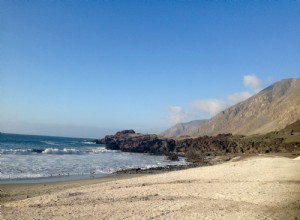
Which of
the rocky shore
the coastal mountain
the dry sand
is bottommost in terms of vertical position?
the dry sand

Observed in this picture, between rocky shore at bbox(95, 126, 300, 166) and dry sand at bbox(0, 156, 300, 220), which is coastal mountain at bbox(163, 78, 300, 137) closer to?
rocky shore at bbox(95, 126, 300, 166)

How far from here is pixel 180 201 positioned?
15.0 m

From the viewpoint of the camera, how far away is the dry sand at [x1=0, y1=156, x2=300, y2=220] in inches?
513

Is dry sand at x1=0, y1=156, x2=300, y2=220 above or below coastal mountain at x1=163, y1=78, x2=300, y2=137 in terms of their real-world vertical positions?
below

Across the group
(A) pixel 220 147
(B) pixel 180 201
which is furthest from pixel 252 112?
(B) pixel 180 201

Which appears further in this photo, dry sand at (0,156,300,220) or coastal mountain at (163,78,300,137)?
coastal mountain at (163,78,300,137)

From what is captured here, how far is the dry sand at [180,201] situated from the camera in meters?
13.0

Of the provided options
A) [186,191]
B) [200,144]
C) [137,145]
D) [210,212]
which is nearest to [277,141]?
[200,144]

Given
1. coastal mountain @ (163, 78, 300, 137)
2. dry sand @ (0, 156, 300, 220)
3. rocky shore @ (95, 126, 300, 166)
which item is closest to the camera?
dry sand @ (0, 156, 300, 220)

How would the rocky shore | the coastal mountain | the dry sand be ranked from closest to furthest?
the dry sand → the rocky shore → the coastal mountain

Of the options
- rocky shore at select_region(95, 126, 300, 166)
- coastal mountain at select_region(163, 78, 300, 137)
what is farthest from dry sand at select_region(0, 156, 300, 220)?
coastal mountain at select_region(163, 78, 300, 137)

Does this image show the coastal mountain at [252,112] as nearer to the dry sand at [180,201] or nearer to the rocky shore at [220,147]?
the rocky shore at [220,147]

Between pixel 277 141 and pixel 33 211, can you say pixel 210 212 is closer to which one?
pixel 33 211

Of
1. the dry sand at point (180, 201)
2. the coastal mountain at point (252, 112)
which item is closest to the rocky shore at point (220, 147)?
the dry sand at point (180, 201)
